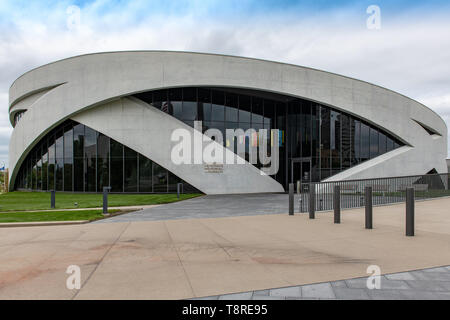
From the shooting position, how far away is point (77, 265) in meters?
5.47

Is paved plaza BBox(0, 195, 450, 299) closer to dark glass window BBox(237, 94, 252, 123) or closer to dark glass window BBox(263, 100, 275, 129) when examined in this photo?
dark glass window BBox(237, 94, 252, 123)

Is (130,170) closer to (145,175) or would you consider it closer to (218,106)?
(145,175)

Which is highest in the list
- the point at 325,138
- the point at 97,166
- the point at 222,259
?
the point at 325,138

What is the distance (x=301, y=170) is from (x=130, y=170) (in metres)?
13.6

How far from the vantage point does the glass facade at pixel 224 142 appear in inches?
961

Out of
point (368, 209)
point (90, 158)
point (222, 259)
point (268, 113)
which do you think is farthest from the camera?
point (268, 113)

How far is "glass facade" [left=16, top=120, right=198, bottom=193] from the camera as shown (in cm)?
2433

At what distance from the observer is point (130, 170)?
24.4 meters

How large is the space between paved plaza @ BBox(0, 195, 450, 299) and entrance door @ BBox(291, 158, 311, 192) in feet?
53.8

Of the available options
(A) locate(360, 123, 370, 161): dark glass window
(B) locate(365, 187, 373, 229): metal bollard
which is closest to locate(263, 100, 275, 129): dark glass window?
(A) locate(360, 123, 370, 161): dark glass window

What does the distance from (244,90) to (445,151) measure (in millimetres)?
23689

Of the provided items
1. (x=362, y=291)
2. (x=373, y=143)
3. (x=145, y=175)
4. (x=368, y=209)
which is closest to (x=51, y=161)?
(x=145, y=175)
